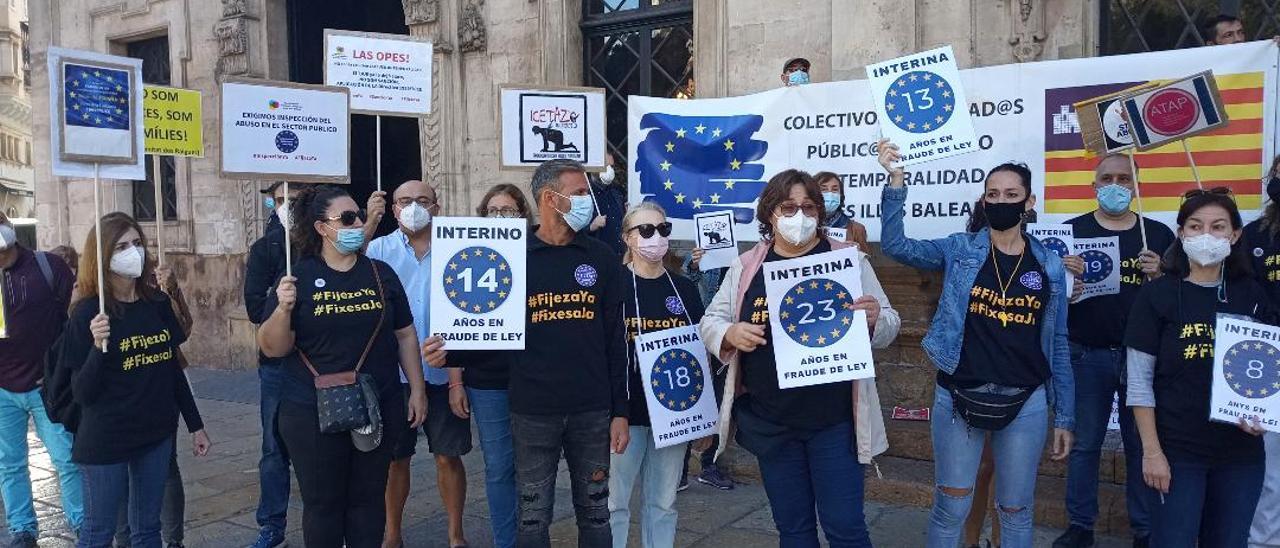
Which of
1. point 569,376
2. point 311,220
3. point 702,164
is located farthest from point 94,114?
point 702,164

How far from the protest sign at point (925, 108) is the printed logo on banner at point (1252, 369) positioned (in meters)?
1.59

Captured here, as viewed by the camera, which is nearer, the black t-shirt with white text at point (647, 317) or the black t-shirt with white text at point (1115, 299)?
the black t-shirt with white text at point (647, 317)

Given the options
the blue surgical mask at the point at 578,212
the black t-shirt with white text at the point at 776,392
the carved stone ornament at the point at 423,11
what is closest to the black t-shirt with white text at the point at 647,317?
A: the blue surgical mask at the point at 578,212

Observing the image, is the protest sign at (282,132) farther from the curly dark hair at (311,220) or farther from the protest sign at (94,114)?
the curly dark hair at (311,220)

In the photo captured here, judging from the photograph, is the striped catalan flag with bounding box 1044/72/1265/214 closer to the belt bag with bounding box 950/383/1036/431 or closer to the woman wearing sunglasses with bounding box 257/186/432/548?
the belt bag with bounding box 950/383/1036/431

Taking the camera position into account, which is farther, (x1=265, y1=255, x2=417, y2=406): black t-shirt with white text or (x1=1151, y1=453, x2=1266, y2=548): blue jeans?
(x1=265, y1=255, x2=417, y2=406): black t-shirt with white text

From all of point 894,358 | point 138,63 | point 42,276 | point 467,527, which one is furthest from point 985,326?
point 42,276

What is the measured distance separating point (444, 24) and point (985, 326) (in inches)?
311

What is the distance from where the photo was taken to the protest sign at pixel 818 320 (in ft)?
11.7

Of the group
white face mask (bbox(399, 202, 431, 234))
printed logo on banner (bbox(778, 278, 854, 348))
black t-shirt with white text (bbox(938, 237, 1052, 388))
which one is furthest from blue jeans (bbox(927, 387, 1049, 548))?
white face mask (bbox(399, 202, 431, 234))

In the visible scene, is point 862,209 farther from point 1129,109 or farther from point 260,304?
point 260,304

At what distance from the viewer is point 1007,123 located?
21.1 ft

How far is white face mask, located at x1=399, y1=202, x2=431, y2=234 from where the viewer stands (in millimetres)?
5246

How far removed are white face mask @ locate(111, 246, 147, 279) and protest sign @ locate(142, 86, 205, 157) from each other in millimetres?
3615
